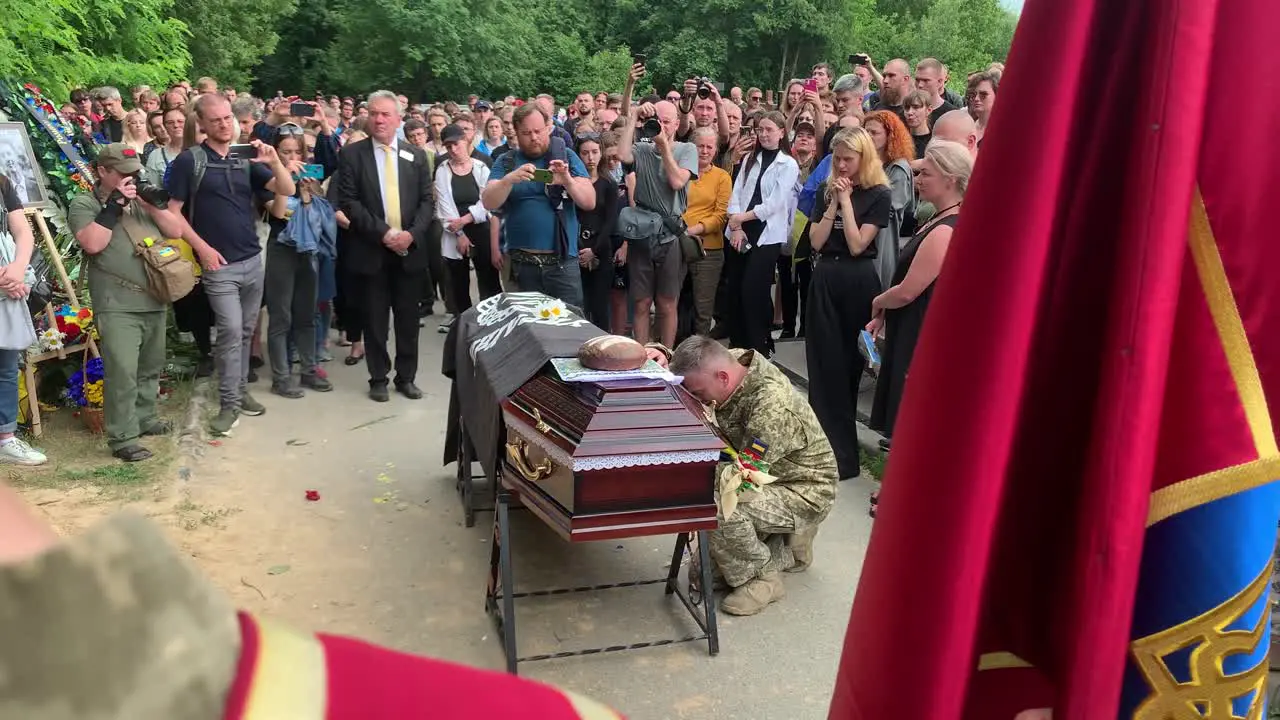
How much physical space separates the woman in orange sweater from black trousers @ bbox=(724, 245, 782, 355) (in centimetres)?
13

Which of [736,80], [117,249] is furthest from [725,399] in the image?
[736,80]

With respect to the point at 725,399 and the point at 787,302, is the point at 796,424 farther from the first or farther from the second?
the point at 787,302

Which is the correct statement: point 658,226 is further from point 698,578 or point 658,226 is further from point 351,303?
point 698,578

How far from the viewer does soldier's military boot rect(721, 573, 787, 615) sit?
408 centimetres

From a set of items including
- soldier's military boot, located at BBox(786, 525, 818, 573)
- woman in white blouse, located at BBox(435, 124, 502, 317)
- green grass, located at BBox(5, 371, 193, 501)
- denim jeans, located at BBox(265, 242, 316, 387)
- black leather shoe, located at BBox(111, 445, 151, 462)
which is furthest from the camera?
woman in white blouse, located at BBox(435, 124, 502, 317)

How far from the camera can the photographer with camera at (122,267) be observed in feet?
17.0

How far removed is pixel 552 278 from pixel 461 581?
3.04 m

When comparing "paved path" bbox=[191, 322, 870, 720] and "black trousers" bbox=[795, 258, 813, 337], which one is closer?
"paved path" bbox=[191, 322, 870, 720]

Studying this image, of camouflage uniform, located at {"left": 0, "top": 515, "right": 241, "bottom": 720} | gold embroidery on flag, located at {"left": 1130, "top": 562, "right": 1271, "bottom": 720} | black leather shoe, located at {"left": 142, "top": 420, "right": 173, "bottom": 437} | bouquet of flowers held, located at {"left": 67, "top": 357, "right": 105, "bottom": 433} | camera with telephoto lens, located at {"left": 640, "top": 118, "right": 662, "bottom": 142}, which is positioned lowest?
black leather shoe, located at {"left": 142, "top": 420, "right": 173, "bottom": 437}

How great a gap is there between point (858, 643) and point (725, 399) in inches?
120

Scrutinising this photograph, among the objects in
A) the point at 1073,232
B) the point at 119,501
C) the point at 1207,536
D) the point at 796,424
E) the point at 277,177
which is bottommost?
the point at 119,501

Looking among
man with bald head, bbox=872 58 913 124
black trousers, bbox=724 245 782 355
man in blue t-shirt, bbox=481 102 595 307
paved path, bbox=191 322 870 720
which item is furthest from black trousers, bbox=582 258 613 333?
man with bald head, bbox=872 58 913 124

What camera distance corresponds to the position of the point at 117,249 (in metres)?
5.29

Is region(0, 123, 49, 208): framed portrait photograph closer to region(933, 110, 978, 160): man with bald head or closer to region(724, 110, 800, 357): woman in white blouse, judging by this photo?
Result: region(724, 110, 800, 357): woman in white blouse
